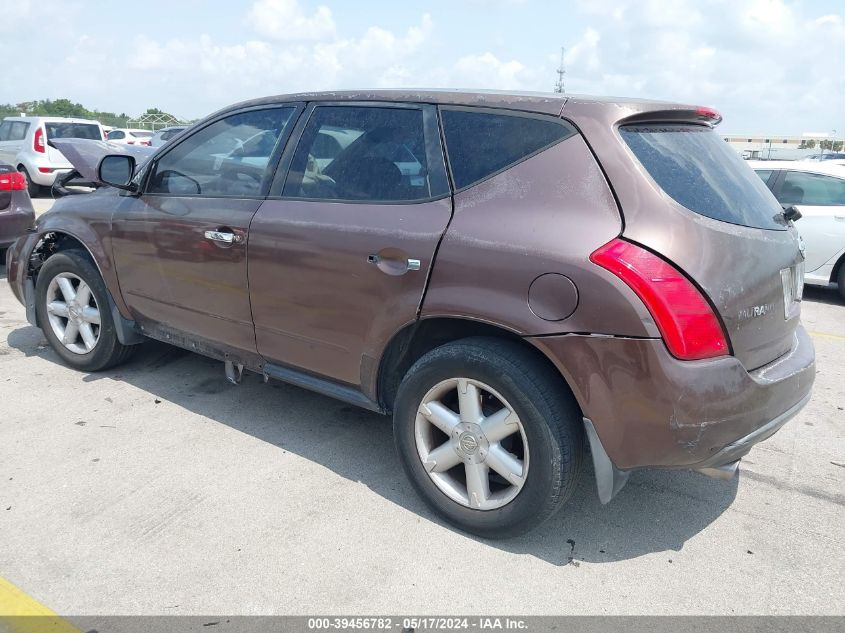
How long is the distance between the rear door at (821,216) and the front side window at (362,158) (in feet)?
20.1

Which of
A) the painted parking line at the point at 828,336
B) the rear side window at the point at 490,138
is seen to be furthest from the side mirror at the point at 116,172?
the painted parking line at the point at 828,336

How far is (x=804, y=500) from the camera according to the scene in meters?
3.22

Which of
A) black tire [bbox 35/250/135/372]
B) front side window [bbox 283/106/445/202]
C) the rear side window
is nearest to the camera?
the rear side window

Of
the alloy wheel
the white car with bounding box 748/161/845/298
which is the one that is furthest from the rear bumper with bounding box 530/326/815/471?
the white car with bounding box 748/161/845/298

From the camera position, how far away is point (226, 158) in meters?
3.77

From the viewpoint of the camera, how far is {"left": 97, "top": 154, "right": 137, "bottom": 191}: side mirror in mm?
4035

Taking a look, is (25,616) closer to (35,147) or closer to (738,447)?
(738,447)

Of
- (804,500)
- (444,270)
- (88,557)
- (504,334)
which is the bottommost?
(804,500)

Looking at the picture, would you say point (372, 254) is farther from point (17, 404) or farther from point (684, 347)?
point (17, 404)

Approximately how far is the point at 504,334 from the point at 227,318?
160cm

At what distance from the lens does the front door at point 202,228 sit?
3488mm

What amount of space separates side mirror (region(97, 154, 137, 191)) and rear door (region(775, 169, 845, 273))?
6.81 meters

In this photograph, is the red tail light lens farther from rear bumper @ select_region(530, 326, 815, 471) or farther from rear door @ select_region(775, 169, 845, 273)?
rear door @ select_region(775, 169, 845, 273)

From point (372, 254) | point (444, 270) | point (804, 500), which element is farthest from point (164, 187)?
point (804, 500)
